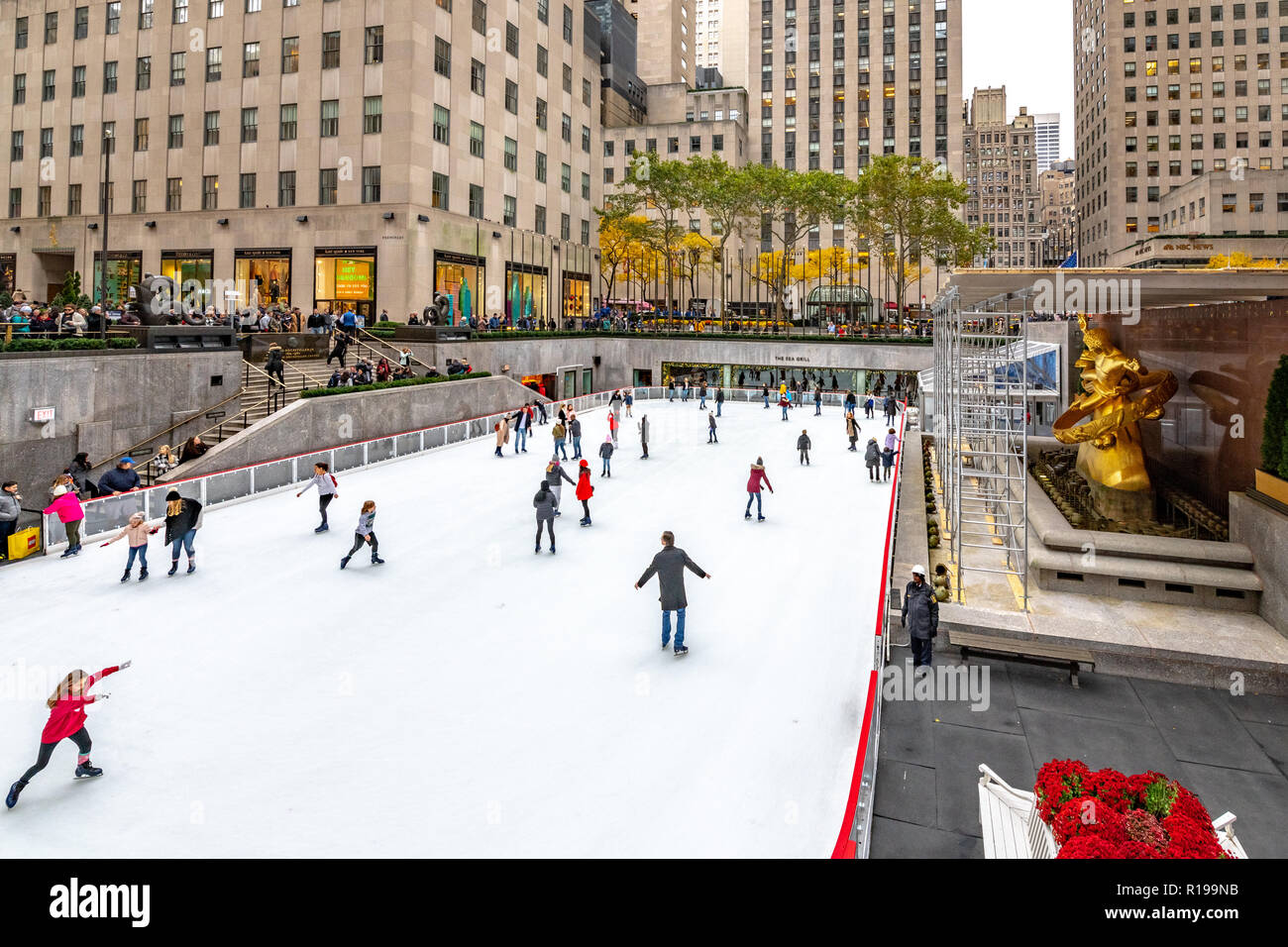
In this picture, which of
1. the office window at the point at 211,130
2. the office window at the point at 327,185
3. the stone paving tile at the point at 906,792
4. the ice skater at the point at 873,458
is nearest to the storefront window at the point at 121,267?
the office window at the point at 211,130

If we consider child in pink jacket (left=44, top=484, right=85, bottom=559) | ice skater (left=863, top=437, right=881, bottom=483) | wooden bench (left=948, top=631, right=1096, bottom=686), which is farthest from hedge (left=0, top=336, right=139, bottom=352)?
wooden bench (left=948, top=631, right=1096, bottom=686)

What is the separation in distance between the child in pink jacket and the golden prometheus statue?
1920 cm

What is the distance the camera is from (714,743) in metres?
7.70

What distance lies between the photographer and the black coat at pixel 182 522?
12.5 metres

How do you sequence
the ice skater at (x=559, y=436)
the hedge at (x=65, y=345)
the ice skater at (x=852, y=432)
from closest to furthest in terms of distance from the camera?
the hedge at (x=65, y=345)
the ice skater at (x=559, y=436)
the ice skater at (x=852, y=432)

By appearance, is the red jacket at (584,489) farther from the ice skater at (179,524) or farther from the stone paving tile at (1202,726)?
the stone paving tile at (1202,726)

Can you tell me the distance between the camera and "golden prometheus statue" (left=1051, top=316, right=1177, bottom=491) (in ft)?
48.9

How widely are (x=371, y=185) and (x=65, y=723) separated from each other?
41.1m

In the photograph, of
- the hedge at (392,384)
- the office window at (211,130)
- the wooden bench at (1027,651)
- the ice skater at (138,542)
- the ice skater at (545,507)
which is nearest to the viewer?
the wooden bench at (1027,651)

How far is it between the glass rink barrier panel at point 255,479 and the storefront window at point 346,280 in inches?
682

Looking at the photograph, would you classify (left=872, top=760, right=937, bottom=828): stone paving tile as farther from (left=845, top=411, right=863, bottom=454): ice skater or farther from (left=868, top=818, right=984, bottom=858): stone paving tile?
(left=845, top=411, right=863, bottom=454): ice skater
